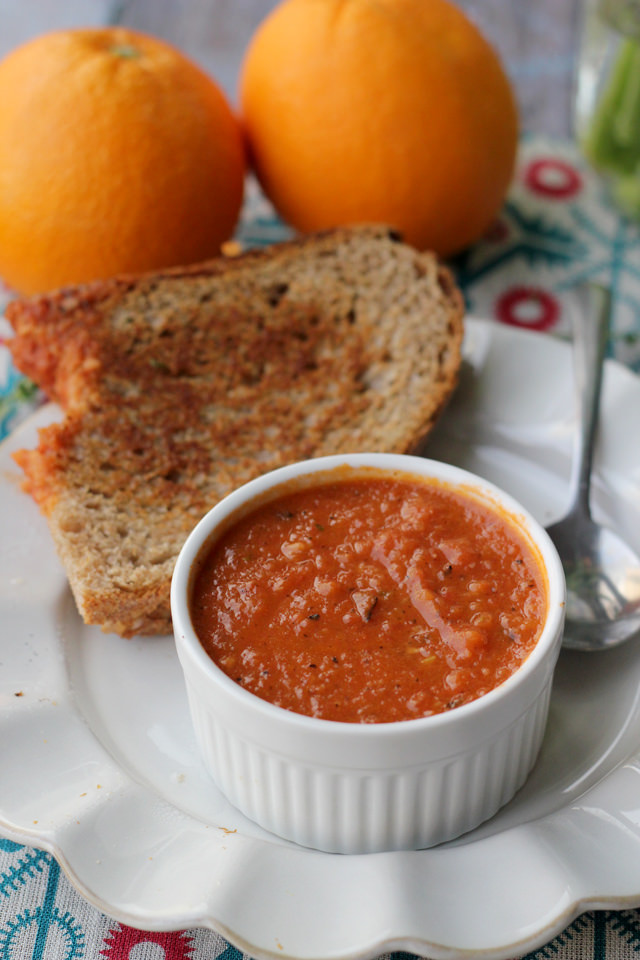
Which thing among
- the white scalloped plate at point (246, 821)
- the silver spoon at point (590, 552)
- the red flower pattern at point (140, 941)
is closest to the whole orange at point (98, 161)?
the white scalloped plate at point (246, 821)

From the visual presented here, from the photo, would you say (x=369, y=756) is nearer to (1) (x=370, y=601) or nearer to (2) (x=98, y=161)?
(1) (x=370, y=601)

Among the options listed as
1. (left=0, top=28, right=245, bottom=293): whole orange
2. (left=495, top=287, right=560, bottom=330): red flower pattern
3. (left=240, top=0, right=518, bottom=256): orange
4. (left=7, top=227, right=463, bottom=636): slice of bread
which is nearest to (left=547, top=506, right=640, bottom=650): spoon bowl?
(left=7, top=227, right=463, bottom=636): slice of bread

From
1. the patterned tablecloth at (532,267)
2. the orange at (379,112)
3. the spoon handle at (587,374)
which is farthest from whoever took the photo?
the orange at (379,112)

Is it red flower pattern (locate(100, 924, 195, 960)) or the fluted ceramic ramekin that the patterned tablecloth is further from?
the fluted ceramic ramekin

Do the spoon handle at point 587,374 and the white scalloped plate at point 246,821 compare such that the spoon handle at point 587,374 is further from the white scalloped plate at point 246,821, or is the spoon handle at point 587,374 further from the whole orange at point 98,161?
the whole orange at point 98,161

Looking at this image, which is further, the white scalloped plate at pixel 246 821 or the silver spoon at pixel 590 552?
the silver spoon at pixel 590 552

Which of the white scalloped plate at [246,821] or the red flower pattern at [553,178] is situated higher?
the red flower pattern at [553,178]

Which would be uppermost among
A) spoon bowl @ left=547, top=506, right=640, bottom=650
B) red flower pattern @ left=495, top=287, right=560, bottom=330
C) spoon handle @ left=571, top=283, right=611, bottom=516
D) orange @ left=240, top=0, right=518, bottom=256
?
orange @ left=240, top=0, right=518, bottom=256

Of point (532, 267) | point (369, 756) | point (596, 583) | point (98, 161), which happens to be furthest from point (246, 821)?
point (532, 267)
